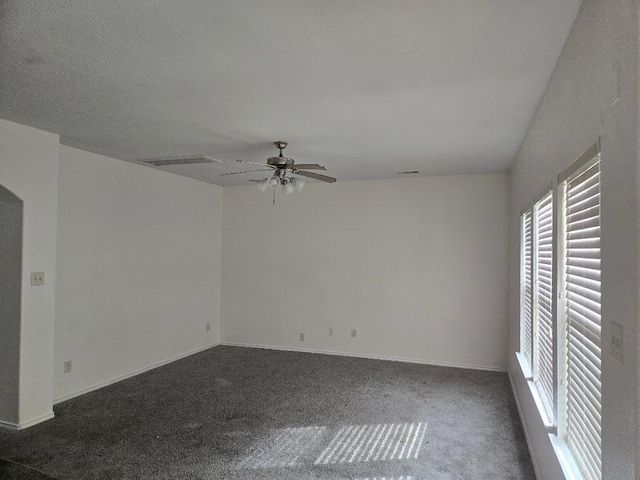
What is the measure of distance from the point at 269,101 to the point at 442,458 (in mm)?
2848

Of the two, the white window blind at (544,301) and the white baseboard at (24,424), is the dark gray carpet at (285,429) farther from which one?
the white window blind at (544,301)

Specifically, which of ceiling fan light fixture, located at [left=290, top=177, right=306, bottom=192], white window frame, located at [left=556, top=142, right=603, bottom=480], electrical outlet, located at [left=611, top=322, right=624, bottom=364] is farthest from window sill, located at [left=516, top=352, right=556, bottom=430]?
ceiling fan light fixture, located at [left=290, top=177, right=306, bottom=192]

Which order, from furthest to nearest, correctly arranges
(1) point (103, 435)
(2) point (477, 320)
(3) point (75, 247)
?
(2) point (477, 320), (3) point (75, 247), (1) point (103, 435)

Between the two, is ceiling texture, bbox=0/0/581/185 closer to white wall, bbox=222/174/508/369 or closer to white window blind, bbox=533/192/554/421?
white window blind, bbox=533/192/554/421

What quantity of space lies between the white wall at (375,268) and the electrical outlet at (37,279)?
10.4 ft

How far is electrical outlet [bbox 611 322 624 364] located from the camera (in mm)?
1166

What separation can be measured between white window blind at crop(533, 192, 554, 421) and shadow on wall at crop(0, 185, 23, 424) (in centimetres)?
402

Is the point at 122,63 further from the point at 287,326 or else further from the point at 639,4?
the point at 287,326

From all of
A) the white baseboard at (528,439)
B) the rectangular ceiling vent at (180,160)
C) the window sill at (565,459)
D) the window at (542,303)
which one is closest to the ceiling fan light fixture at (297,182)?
the rectangular ceiling vent at (180,160)

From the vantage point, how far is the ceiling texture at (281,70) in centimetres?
172

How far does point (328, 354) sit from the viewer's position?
5930mm

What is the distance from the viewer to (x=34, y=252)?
137 inches

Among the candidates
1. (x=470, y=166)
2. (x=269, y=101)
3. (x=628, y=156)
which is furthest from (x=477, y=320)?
(x=628, y=156)

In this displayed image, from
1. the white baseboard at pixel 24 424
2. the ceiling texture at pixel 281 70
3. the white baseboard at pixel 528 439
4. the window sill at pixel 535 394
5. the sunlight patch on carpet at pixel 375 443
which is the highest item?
the ceiling texture at pixel 281 70
